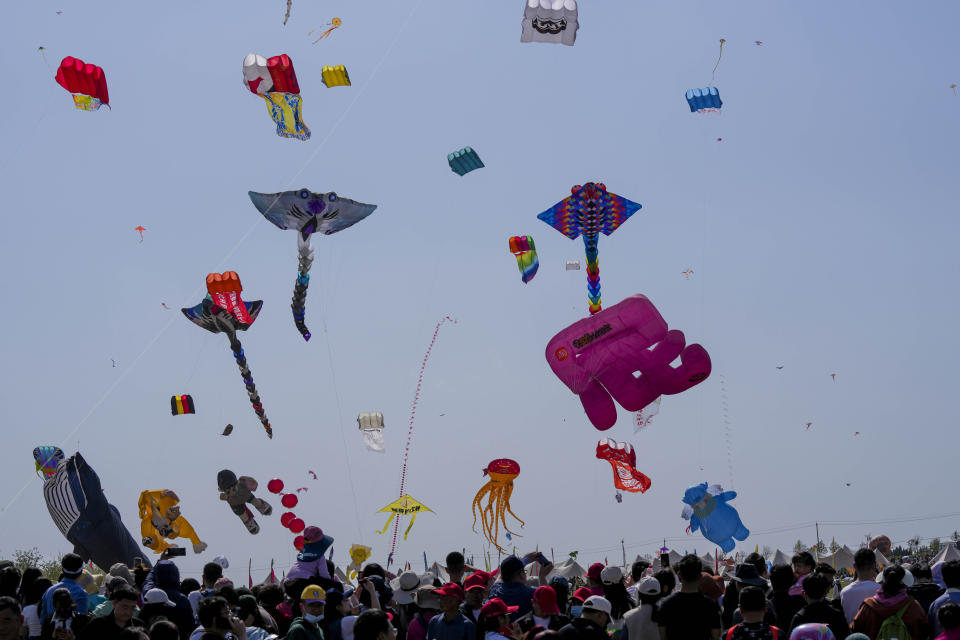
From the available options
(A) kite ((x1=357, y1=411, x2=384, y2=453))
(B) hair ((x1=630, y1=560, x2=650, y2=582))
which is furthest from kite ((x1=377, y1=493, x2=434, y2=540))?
(B) hair ((x1=630, y1=560, x2=650, y2=582))

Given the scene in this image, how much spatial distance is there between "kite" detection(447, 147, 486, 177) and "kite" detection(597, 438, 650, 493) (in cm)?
619

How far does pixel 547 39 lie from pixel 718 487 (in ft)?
29.6

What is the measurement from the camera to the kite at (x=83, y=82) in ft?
58.0

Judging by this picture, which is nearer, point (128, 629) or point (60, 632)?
point (128, 629)

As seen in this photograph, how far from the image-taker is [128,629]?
5.60 m

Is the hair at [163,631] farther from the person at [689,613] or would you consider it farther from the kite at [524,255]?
the kite at [524,255]

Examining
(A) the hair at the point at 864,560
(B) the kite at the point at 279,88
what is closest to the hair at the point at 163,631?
(A) the hair at the point at 864,560

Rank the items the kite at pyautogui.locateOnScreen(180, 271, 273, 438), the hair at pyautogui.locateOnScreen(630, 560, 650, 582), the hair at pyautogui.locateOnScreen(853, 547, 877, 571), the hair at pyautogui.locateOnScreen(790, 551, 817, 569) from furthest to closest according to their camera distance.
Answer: the kite at pyautogui.locateOnScreen(180, 271, 273, 438) → the hair at pyautogui.locateOnScreen(630, 560, 650, 582) → the hair at pyautogui.locateOnScreen(790, 551, 817, 569) → the hair at pyautogui.locateOnScreen(853, 547, 877, 571)

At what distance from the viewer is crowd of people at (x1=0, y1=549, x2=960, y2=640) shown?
21.2ft

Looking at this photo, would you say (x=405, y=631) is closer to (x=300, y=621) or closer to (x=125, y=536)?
(x=300, y=621)

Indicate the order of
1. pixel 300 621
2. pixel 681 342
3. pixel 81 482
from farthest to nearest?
pixel 81 482 < pixel 681 342 < pixel 300 621

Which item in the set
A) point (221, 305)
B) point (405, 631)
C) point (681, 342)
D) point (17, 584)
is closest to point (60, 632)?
point (17, 584)

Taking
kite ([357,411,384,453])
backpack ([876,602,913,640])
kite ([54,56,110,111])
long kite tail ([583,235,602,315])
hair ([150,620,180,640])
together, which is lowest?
backpack ([876,602,913,640])

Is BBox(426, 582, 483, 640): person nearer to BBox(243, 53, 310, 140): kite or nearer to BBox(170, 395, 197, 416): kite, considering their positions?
BBox(243, 53, 310, 140): kite
